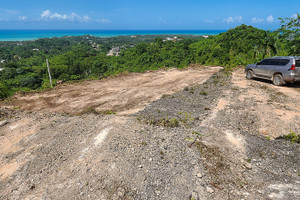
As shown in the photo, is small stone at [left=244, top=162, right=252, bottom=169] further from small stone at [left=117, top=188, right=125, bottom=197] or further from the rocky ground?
small stone at [left=117, top=188, right=125, bottom=197]

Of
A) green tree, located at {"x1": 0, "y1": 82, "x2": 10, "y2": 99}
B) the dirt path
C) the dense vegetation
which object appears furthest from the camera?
the dense vegetation

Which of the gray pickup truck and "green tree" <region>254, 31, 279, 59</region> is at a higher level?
"green tree" <region>254, 31, 279, 59</region>

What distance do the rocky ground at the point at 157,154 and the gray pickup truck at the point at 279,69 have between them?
8.31ft

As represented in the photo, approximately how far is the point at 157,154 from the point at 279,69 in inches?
389

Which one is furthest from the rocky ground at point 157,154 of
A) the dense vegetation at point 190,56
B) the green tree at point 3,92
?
the dense vegetation at point 190,56

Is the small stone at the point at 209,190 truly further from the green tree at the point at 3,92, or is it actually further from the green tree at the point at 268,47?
the green tree at the point at 268,47

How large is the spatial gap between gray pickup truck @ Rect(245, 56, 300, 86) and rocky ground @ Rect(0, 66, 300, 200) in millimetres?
2532

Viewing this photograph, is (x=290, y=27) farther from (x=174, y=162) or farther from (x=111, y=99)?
(x=174, y=162)

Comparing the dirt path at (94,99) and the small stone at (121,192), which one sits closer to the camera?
the small stone at (121,192)

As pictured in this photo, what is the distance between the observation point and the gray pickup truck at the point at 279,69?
988cm

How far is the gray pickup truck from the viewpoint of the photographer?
32.4 feet

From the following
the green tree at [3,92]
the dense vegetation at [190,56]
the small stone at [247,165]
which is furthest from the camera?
the dense vegetation at [190,56]

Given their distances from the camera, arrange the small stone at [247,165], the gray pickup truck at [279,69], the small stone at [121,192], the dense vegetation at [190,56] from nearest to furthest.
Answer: the small stone at [121,192]
the small stone at [247,165]
the gray pickup truck at [279,69]
the dense vegetation at [190,56]

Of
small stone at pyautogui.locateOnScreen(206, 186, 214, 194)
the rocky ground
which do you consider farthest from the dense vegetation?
small stone at pyautogui.locateOnScreen(206, 186, 214, 194)
